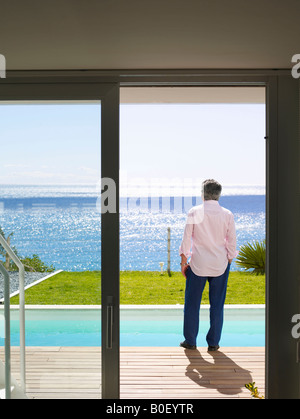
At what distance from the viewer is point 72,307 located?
267cm

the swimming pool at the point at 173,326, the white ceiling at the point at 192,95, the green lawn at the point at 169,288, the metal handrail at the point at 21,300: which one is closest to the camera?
the metal handrail at the point at 21,300

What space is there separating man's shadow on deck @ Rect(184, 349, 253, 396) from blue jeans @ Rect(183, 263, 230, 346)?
0.85 ft

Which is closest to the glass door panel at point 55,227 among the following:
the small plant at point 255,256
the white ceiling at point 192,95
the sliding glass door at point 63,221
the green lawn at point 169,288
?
the sliding glass door at point 63,221

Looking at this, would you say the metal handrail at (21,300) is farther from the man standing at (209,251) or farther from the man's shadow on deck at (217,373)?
the man standing at (209,251)

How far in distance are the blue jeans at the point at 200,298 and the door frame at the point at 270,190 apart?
1635mm

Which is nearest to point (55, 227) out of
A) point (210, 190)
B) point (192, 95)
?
point (192, 95)

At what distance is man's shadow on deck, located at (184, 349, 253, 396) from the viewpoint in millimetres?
3523

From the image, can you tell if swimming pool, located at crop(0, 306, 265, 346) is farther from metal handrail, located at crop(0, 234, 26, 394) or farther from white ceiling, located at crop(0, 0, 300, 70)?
white ceiling, located at crop(0, 0, 300, 70)

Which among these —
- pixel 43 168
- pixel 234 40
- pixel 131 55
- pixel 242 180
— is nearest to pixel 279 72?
pixel 234 40

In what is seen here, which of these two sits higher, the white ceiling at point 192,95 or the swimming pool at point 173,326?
Answer: the white ceiling at point 192,95

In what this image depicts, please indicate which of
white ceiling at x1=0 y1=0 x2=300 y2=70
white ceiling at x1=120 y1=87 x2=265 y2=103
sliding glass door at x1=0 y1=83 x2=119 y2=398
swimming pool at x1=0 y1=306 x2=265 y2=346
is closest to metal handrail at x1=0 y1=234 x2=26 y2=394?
sliding glass door at x1=0 y1=83 x2=119 y2=398

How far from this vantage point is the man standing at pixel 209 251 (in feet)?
14.2

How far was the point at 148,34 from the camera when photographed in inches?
78.1

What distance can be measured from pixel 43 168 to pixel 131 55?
88cm
